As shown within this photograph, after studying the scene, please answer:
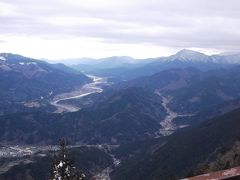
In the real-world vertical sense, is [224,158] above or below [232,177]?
below

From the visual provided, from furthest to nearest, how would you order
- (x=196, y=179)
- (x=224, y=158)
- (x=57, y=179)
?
(x=224, y=158) < (x=57, y=179) < (x=196, y=179)

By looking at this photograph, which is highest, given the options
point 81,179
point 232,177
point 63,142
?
point 232,177

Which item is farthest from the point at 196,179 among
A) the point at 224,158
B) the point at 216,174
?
the point at 224,158

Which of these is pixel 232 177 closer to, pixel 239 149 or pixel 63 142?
pixel 63 142

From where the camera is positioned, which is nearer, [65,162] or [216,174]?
[216,174]

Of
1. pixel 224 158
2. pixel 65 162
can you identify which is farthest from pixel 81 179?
pixel 224 158

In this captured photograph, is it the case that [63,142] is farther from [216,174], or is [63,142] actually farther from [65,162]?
[216,174]

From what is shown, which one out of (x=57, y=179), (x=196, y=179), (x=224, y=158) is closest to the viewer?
(x=196, y=179)
